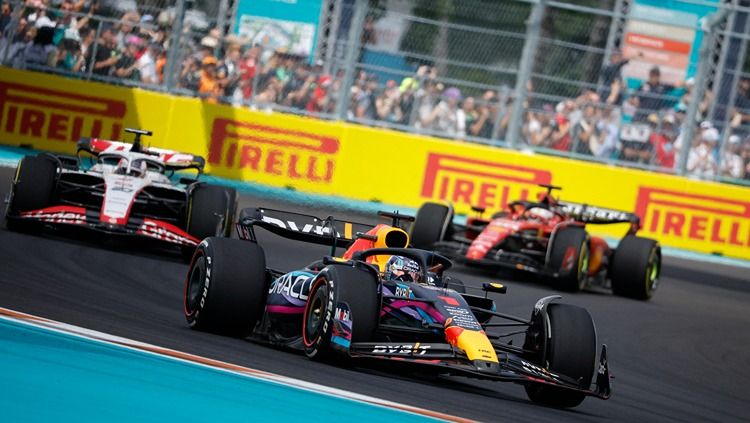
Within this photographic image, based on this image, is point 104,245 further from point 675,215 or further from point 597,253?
point 675,215

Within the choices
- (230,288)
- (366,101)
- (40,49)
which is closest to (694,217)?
(366,101)

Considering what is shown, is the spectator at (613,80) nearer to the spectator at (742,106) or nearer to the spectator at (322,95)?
the spectator at (742,106)

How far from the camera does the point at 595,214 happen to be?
17203mm

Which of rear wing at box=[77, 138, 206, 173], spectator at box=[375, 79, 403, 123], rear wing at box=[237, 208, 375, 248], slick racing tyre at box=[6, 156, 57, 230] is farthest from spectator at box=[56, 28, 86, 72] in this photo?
rear wing at box=[237, 208, 375, 248]

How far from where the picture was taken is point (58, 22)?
76.5 ft

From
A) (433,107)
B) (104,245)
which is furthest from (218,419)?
(433,107)

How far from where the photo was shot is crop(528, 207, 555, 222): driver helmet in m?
17.3

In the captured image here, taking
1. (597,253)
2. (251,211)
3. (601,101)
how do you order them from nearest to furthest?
(251,211) → (597,253) → (601,101)

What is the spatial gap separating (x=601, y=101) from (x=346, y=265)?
583 inches

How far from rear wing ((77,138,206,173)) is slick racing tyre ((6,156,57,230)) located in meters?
0.75

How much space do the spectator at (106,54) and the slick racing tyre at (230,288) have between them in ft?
47.9

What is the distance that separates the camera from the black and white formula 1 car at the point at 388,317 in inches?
327

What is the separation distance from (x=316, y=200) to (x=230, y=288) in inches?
525

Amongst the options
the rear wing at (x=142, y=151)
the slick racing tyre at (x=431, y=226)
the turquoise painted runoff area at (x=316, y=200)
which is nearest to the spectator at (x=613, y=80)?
the turquoise painted runoff area at (x=316, y=200)
